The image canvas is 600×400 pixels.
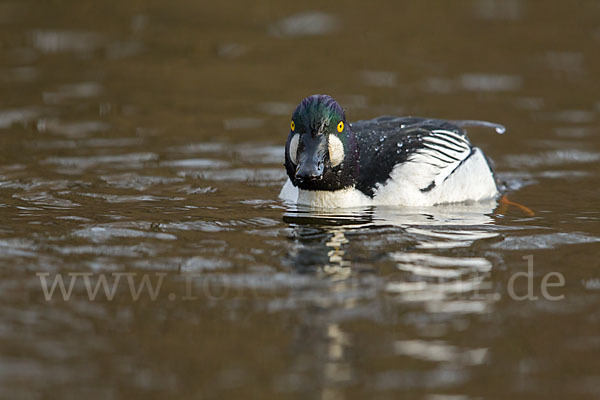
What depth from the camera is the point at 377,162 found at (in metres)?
10.8

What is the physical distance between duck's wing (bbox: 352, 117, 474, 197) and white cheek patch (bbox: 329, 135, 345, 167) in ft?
1.88

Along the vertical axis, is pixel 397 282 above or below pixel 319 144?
below

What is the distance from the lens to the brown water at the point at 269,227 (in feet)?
20.8

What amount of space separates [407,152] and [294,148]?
5.35 ft

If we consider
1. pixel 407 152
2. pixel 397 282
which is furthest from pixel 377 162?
pixel 397 282

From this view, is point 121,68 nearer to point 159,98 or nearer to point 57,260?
point 159,98

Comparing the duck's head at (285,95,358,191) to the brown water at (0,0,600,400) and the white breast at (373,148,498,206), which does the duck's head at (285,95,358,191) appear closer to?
the brown water at (0,0,600,400)

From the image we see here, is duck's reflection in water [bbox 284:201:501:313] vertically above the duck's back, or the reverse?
the duck's back

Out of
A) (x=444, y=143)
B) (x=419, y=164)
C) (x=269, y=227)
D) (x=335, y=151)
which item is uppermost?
(x=444, y=143)

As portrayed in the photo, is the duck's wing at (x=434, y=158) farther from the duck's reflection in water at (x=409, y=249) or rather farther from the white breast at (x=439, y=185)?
the duck's reflection in water at (x=409, y=249)

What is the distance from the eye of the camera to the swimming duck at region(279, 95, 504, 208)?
981cm

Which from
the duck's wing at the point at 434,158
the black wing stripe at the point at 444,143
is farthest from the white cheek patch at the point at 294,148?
the black wing stripe at the point at 444,143

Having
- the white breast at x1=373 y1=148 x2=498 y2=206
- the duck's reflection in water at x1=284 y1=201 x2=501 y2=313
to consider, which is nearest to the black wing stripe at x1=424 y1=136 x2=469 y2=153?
the white breast at x1=373 y1=148 x2=498 y2=206

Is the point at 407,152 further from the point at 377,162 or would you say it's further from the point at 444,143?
the point at 444,143
